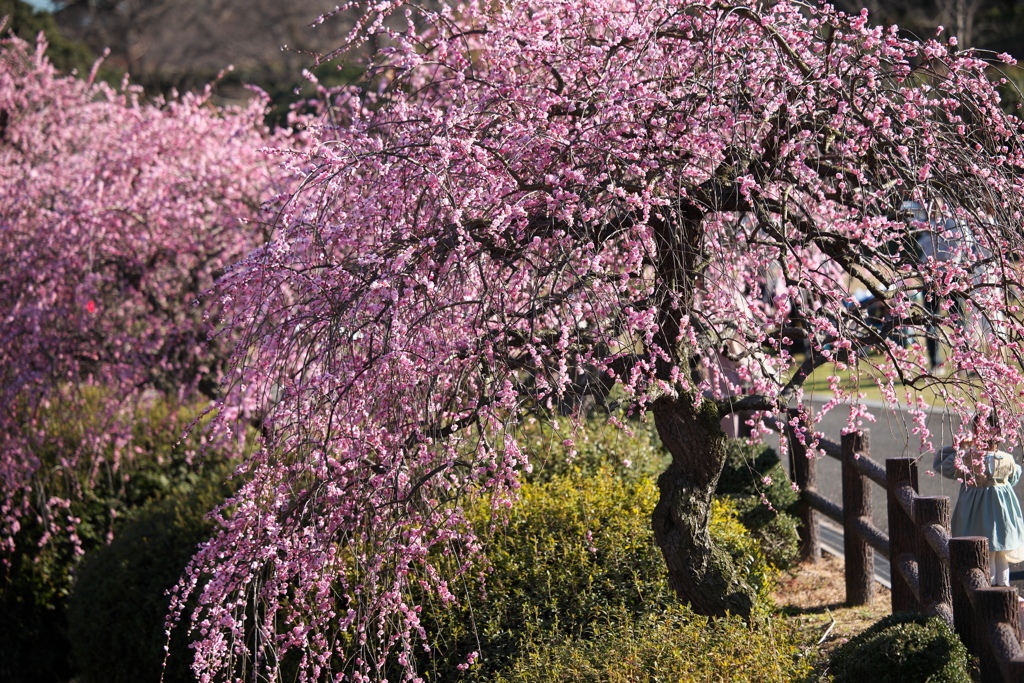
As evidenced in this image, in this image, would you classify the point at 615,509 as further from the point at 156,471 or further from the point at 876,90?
the point at 156,471

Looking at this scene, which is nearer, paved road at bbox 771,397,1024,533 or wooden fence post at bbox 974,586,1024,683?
wooden fence post at bbox 974,586,1024,683

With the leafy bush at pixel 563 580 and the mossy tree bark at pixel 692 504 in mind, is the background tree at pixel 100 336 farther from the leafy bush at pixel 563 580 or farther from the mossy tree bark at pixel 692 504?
the mossy tree bark at pixel 692 504

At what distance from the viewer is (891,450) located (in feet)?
35.5

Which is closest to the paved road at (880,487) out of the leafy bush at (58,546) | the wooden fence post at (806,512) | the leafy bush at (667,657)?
the wooden fence post at (806,512)

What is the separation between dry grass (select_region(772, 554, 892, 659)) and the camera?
17.7 feet

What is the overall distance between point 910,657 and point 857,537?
94.2 inches

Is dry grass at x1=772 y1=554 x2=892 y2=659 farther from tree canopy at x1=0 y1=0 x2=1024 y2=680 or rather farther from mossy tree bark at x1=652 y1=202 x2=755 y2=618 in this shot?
tree canopy at x1=0 y1=0 x2=1024 y2=680

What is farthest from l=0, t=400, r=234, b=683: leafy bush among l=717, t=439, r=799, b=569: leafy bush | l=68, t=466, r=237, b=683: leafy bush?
l=717, t=439, r=799, b=569: leafy bush

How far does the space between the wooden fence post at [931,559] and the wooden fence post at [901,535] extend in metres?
0.49

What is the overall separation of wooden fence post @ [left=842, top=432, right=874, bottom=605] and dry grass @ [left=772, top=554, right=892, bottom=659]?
0.33ft

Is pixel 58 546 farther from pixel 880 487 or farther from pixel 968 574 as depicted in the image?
pixel 880 487

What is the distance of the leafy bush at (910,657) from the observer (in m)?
3.67

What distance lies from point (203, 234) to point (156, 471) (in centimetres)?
225

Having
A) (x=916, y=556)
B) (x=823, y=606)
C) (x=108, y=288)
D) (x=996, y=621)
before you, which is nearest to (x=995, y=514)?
(x=916, y=556)
